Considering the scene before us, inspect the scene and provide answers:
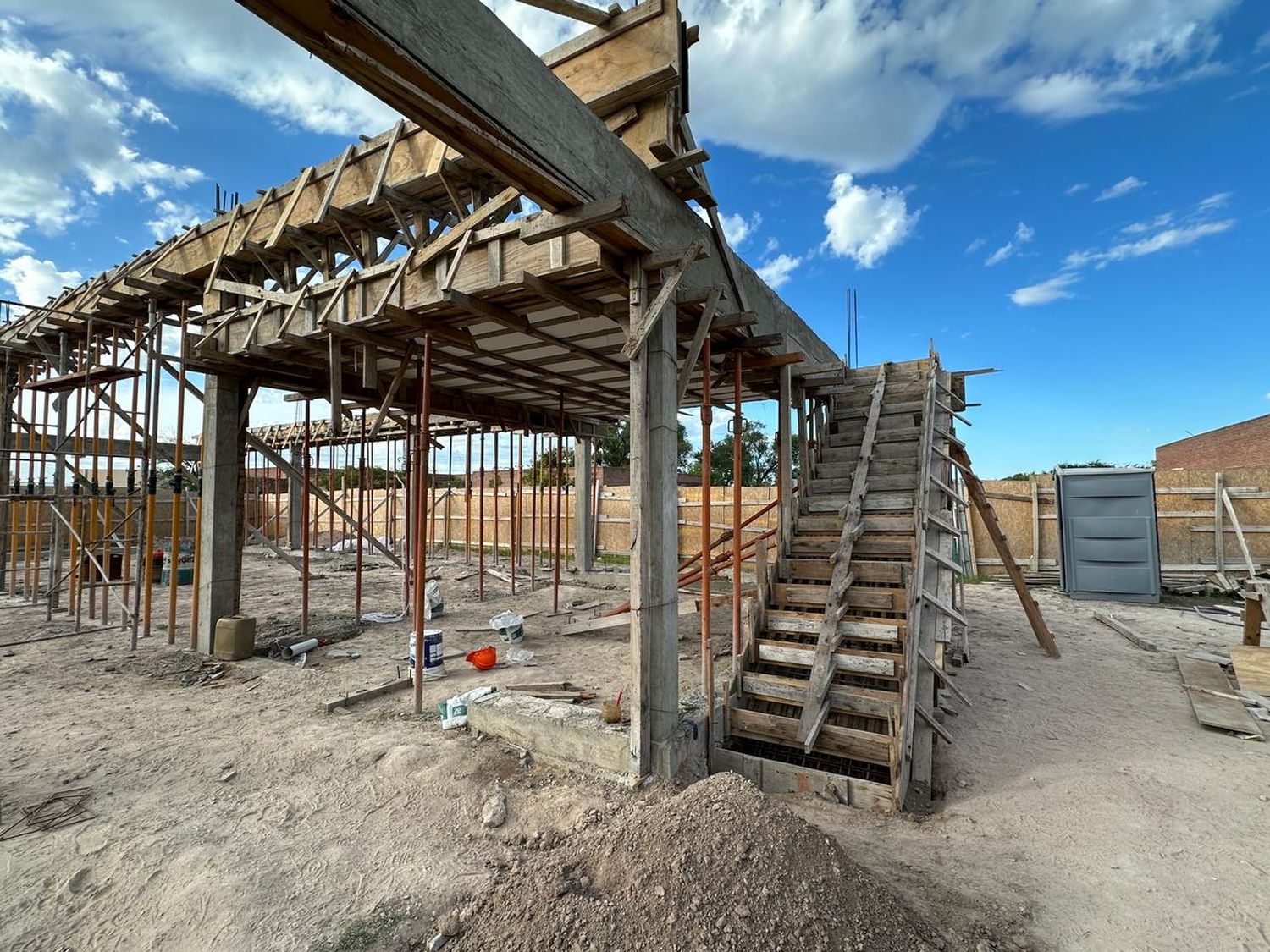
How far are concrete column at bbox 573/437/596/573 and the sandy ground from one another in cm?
857

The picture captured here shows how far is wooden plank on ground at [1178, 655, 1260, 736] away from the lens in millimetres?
5492

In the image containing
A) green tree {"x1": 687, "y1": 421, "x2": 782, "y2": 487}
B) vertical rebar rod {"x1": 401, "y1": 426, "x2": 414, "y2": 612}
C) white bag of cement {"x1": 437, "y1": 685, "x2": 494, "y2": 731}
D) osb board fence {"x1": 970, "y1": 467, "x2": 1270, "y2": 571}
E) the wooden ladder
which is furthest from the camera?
green tree {"x1": 687, "y1": 421, "x2": 782, "y2": 487}

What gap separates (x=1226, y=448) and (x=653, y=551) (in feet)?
111

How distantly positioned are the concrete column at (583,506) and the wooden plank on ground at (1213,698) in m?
12.0

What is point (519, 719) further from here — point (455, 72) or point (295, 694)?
point (455, 72)

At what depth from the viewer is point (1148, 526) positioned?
11820 mm

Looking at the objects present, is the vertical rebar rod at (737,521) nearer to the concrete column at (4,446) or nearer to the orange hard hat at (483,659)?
the orange hard hat at (483,659)

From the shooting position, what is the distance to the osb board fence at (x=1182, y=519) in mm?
12938

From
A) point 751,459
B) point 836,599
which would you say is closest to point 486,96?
point 836,599

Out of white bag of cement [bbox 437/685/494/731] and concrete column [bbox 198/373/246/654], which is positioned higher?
concrete column [bbox 198/373/246/654]

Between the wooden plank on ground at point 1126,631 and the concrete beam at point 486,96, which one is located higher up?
the concrete beam at point 486,96

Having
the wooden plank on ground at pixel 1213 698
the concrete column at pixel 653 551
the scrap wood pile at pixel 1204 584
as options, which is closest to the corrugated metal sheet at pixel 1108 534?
the scrap wood pile at pixel 1204 584

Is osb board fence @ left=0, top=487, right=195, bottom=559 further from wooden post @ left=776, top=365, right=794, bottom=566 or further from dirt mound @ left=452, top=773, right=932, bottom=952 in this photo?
wooden post @ left=776, top=365, right=794, bottom=566

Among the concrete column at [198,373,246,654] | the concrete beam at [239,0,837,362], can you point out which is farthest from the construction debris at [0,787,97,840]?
the concrete beam at [239,0,837,362]
